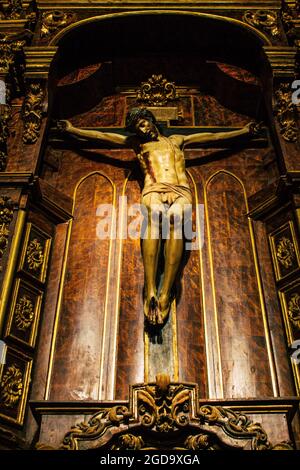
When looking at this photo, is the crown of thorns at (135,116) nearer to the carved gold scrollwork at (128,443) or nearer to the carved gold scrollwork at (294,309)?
the carved gold scrollwork at (294,309)

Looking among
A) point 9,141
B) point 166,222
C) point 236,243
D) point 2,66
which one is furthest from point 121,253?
point 2,66

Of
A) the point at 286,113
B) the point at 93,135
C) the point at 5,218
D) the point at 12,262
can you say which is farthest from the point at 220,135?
the point at 12,262

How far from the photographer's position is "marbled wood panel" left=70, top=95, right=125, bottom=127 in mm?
6910

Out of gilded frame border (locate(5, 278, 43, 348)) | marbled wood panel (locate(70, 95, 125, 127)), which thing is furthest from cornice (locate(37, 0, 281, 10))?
gilded frame border (locate(5, 278, 43, 348))

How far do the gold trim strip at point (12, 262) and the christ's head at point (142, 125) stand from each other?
1.55m

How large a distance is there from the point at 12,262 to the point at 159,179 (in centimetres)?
166

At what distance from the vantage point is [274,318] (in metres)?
5.22

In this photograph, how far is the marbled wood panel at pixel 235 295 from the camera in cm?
493

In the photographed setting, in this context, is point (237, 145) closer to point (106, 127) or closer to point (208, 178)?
point (208, 178)

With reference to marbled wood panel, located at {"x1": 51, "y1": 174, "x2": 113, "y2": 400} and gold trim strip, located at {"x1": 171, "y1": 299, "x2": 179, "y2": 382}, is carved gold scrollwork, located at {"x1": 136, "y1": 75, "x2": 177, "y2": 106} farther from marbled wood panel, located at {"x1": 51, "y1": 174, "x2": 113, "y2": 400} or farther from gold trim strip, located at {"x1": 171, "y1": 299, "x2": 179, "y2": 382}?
gold trim strip, located at {"x1": 171, "y1": 299, "x2": 179, "y2": 382}

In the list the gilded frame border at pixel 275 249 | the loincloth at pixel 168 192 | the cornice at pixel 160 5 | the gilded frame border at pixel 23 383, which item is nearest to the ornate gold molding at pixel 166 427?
the gilded frame border at pixel 23 383

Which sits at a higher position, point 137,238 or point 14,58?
point 14,58

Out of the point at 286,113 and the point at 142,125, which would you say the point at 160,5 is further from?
the point at 286,113

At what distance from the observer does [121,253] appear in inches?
225
